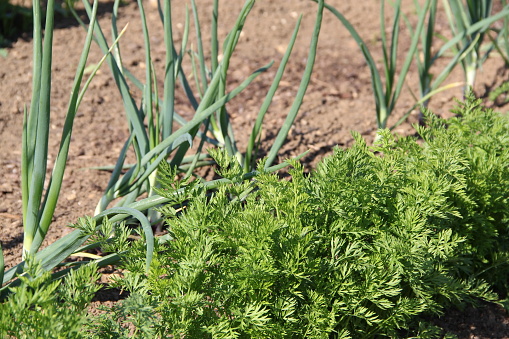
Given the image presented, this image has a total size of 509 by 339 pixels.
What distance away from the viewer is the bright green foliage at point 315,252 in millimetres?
1415

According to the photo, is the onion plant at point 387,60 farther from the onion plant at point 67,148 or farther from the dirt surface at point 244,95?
the onion plant at point 67,148

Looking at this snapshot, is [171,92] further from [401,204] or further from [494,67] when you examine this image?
[494,67]

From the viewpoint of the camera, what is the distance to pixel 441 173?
178 centimetres

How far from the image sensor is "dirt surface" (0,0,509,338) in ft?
7.76

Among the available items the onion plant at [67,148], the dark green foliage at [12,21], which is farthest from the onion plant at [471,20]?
the dark green foliage at [12,21]

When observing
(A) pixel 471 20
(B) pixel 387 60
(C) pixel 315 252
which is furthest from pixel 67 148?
(A) pixel 471 20

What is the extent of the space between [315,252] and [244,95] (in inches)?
76.2

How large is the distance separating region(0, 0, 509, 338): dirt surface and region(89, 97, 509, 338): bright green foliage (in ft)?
1.74

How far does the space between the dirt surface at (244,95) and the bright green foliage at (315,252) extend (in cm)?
53

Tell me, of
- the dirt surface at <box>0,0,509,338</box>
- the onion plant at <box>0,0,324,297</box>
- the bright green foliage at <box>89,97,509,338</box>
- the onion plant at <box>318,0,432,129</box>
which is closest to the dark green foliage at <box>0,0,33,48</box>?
the dirt surface at <box>0,0,509,338</box>

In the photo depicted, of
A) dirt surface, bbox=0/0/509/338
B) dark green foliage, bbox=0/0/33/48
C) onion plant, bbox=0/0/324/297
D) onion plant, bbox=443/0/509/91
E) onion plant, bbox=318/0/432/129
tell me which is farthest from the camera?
dark green foliage, bbox=0/0/33/48

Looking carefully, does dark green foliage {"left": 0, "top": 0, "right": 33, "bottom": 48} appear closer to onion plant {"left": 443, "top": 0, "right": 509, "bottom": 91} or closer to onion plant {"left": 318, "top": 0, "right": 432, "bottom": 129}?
onion plant {"left": 318, "top": 0, "right": 432, "bottom": 129}

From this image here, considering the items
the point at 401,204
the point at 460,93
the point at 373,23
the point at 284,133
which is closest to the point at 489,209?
the point at 401,204

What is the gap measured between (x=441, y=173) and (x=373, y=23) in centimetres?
274
